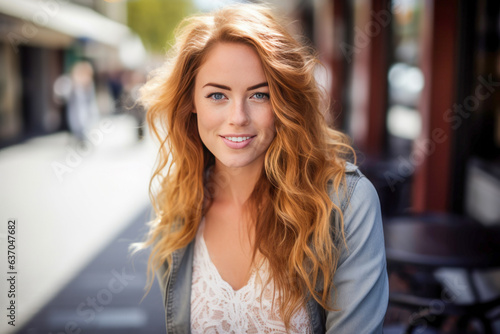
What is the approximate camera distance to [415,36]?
5.66m

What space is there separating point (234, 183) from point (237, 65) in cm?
44

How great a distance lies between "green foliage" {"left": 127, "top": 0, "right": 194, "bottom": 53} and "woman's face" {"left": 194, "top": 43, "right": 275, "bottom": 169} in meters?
36.8

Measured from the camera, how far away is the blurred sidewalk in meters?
4.18

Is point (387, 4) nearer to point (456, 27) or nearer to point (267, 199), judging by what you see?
point (456, 27)

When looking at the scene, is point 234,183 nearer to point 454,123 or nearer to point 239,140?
point 239,140

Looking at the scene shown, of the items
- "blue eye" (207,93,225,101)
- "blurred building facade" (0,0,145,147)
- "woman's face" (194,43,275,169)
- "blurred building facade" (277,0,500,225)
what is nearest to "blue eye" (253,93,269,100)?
"woman's face" (194,43,275,169)

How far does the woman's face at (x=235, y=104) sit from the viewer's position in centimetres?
142

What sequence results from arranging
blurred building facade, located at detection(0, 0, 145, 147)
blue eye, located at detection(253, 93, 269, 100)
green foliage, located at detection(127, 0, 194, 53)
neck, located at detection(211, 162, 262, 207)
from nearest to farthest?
blue eye, located at detection(253, 93, 269, 100), neck, located at detection(211, 162, 262, 207), blurred building facade, located at detection(0, 0, 145, 147), green foliage, located at detection(127, 0, 194, 53)

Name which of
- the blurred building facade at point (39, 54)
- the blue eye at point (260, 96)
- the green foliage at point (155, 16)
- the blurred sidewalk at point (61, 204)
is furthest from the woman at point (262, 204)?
the green foliage at point (155, 16)

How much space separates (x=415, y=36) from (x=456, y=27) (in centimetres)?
131

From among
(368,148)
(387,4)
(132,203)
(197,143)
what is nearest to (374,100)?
(368,148)

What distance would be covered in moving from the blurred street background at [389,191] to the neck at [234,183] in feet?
1.53

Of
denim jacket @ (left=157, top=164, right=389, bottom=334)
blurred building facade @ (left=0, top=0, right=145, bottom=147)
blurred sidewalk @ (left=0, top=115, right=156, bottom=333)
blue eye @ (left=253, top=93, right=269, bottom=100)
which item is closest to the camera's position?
denim jacket @ (left=157, top=164, right=389, bottom=334)

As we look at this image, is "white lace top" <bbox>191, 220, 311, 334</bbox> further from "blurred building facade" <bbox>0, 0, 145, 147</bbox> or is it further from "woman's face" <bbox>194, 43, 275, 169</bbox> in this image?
"blurred building facade" <bbox>0, 0, 145, 147</bbox>
